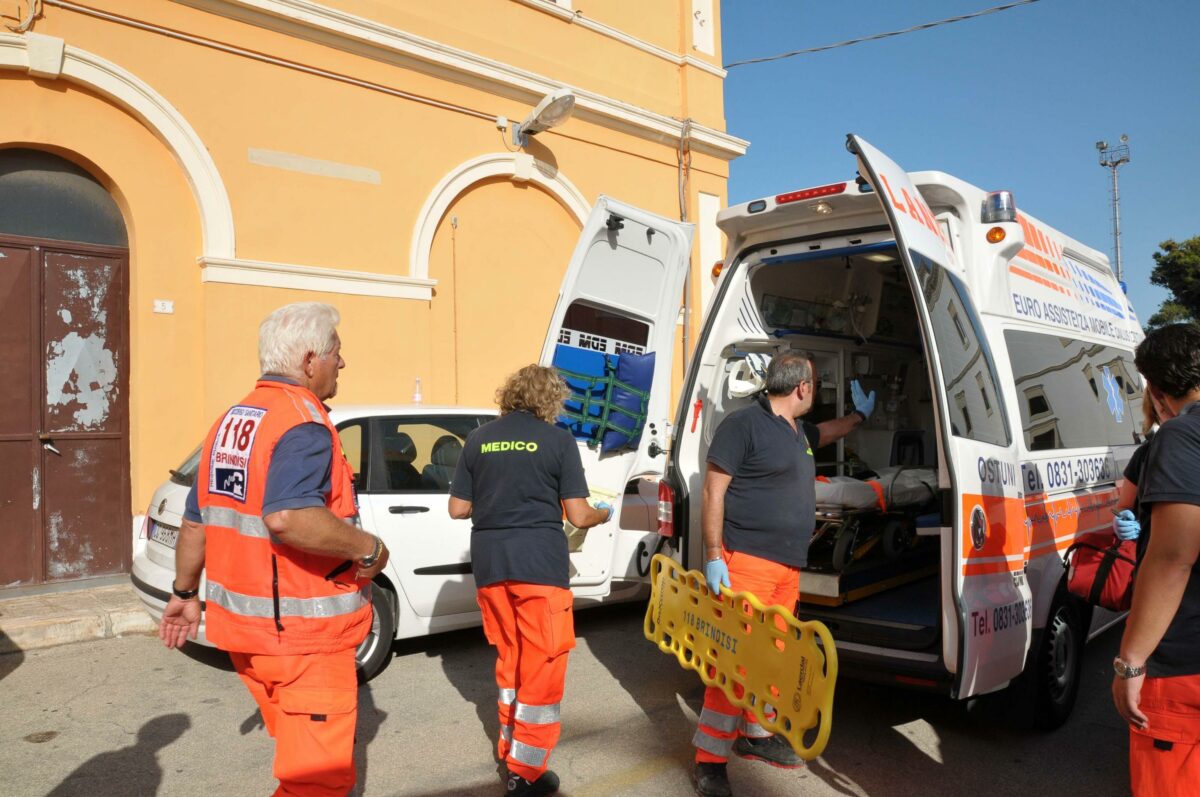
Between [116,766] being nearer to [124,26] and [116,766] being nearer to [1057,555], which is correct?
[1057,555]

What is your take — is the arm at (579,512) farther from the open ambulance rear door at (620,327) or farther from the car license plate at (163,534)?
the car license plate at (163,534)

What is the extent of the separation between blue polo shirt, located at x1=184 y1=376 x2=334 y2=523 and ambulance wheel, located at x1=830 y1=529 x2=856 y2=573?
3.07 metres

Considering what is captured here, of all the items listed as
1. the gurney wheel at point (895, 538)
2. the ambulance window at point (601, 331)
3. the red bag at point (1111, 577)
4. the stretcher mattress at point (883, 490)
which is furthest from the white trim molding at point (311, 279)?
the red bag at point (1111, 577)

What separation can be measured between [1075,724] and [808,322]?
2788 mm

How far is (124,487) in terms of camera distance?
739 centimetres

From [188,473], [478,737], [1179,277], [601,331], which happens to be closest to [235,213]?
[188,473]

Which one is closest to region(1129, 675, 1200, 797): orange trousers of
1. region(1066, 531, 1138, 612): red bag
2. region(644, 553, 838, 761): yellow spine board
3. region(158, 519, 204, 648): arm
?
region(1066, 531, 1138, 612): red bag

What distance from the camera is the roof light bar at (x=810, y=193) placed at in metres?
4.13

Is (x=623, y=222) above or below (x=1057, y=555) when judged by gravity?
above

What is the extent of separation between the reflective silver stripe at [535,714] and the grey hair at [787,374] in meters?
1.63

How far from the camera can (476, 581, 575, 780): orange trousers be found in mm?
3502

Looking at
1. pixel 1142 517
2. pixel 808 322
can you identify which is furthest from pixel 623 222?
pixel 1142 517

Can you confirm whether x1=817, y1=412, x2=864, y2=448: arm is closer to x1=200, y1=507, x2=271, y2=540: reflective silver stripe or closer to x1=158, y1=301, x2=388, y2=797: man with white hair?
x1=158, y1=301, x2=388, y2=797: man with white hair

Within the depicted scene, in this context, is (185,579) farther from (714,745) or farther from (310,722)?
(714,745)
